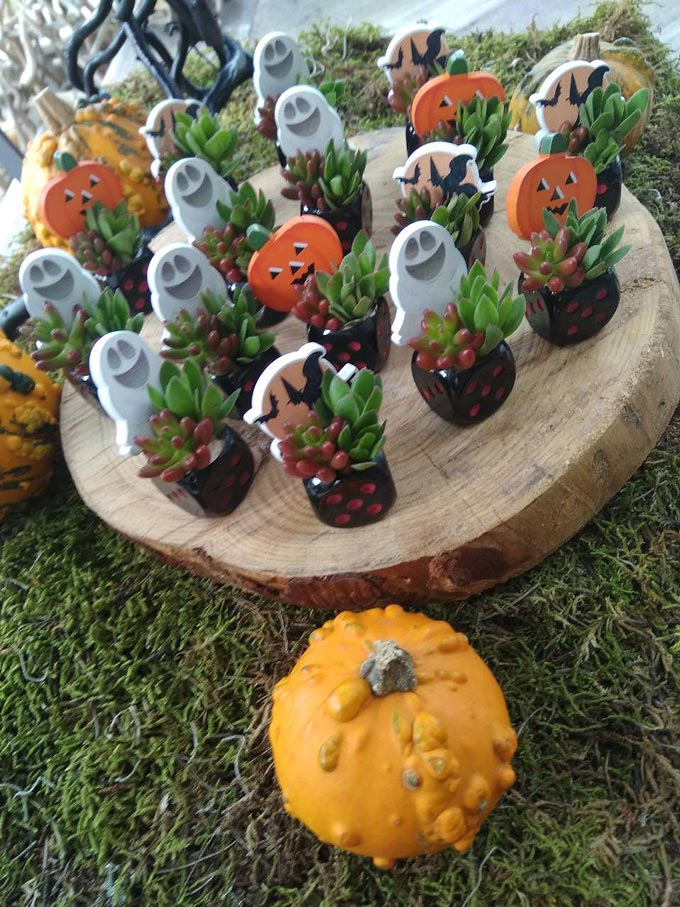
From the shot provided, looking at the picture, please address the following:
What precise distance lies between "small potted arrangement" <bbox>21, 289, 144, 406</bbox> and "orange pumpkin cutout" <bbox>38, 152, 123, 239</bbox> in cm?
31

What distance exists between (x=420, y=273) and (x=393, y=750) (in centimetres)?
66

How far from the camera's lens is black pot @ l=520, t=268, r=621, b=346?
3.71 feet

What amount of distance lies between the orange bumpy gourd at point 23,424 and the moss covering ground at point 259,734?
148 mm

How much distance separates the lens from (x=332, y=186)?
1.38 metres

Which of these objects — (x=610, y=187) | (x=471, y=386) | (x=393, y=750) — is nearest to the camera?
(x=393, y=750)

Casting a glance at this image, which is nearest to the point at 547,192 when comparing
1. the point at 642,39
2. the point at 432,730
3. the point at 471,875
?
the point at 432,730

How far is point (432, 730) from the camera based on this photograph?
2.76 feet

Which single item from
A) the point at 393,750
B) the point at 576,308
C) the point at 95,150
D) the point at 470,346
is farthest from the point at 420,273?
the point at 95,150

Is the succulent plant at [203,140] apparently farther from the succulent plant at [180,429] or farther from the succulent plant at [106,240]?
the succulent plant at [180,429]

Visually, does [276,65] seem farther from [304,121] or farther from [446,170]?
[446,170]

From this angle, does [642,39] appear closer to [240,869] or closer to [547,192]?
[547,192]

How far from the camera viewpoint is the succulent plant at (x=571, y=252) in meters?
1.09

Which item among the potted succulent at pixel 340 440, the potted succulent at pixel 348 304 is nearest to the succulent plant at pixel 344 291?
the potted succulent at pixel 348 304

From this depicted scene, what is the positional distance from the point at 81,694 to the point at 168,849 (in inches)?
12.5
